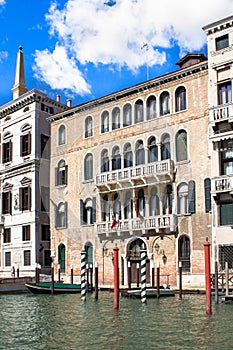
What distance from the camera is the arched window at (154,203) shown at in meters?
23.7

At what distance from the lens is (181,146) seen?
75.7 feet

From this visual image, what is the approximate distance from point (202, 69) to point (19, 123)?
470 inches

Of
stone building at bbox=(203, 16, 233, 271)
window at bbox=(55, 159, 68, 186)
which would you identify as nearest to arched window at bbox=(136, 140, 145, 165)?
stone building at bbox=(203, 16, 233, 271)

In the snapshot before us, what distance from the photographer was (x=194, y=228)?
864 inches

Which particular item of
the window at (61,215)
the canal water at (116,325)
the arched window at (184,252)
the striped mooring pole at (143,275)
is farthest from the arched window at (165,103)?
the striped mooring pole at (143,275)

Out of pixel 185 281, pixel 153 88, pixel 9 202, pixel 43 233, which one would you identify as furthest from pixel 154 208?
pixel 9 202

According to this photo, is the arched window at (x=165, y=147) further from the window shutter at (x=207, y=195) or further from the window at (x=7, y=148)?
the window at (x=7, y=148)

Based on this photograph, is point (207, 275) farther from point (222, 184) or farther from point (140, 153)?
point (140, 153)

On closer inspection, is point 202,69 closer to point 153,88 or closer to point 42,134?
point 153,88

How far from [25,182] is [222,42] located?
13048 mm

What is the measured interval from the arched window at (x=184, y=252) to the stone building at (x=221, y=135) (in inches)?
57.6

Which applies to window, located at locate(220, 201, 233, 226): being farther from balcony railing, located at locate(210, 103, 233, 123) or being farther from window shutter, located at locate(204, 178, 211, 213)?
balcony railing, located at locate(210, 103, 233, 123)

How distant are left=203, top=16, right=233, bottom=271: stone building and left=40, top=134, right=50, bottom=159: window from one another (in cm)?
1033

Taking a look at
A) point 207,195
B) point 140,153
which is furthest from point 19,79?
point 207,195
